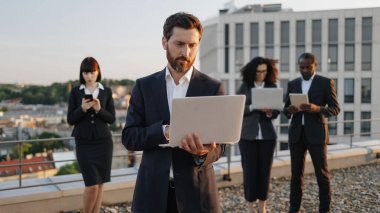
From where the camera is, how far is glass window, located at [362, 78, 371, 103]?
43188 mm

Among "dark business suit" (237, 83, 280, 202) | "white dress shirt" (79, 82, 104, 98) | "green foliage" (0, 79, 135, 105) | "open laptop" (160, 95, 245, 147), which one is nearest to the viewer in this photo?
"open laptop" (160, 95, 245, 147)

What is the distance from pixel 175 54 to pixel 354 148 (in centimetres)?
777

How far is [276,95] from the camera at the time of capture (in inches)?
187

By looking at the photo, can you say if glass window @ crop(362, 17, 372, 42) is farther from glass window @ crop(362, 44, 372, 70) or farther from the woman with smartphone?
the woman with smartphone

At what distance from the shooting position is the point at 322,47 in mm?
44625

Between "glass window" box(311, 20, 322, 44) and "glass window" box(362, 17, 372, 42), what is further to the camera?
"glass window" box(311, 20, 322, 44)

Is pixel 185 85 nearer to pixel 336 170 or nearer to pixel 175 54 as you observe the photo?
pixel 175 54

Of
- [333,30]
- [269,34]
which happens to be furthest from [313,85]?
[333,30]

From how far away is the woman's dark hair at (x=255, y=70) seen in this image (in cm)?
490

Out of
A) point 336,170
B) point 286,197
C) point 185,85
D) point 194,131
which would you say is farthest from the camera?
point 336,170

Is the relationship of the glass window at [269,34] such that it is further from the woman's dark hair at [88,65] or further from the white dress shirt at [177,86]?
the white dress shirt at [177,86]

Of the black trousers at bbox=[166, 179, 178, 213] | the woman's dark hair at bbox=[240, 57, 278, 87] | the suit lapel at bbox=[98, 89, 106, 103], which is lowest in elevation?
the black trousers at bbox=[166, 179, 178, 213]

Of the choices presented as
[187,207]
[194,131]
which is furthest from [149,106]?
[187,207]

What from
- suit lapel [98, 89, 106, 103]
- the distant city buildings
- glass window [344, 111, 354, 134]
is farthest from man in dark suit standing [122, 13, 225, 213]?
glass window [344, 111, 354, 134]
